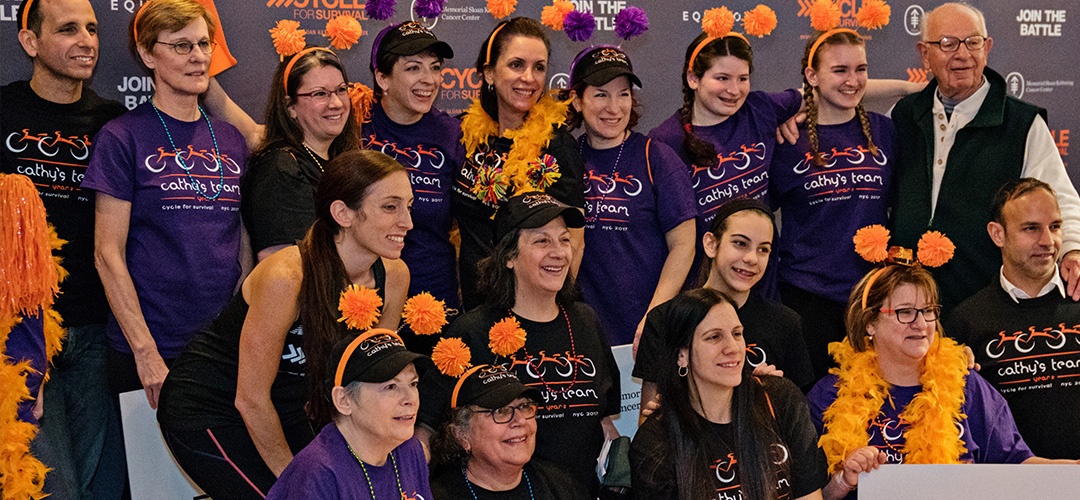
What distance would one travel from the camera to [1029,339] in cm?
420

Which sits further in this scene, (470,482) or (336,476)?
(470,482)

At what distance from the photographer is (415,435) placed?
3.67 metres

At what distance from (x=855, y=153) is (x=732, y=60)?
1.94 feet

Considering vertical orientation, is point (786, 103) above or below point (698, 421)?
above

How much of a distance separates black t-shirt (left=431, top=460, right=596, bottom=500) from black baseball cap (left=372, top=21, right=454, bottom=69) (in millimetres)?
1591

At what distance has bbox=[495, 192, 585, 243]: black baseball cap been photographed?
396cm

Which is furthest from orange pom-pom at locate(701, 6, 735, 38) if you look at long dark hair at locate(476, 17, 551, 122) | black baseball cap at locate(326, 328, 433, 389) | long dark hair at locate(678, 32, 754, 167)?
black baseball cap at locate(326, 328, 433, 389)

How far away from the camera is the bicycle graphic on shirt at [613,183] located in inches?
176

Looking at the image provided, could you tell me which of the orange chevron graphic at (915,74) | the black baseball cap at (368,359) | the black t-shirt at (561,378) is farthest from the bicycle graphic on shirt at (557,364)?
the orange chevron graphic at (915,74)

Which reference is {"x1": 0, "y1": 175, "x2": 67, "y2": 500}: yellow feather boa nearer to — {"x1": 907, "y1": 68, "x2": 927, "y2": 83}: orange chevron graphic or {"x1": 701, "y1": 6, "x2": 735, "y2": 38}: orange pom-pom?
{"x1": 701, "y1": 6, "x2": 735, "y2": 38}: orange pom-pom

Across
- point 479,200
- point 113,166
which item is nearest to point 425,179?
point 479,200

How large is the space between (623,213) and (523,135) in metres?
0.46

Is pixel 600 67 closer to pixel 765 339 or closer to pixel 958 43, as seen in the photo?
pixel 765 339

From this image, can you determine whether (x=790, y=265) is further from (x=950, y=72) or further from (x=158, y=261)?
(x=158, y=261)
